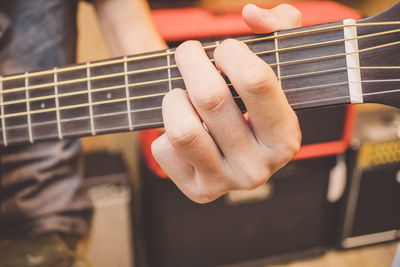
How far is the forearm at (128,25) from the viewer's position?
769 millimetres

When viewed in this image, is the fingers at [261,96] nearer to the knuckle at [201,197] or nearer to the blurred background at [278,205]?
the knuckle at [201,197]

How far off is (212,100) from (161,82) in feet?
0.33

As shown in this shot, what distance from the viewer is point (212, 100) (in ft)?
1.48

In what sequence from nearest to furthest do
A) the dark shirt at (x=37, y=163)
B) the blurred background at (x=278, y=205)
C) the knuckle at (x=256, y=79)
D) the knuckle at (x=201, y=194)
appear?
1. the knuckle at (x=256, y=79)
2. the knuckle at (x=201, y=194)
3. the dark shirt at (x=37, y=163)
4. the blurred background at (x=278, y=205)

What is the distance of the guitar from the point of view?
448 mm

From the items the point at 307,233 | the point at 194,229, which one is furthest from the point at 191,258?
the point at 307,233

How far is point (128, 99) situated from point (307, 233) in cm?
121

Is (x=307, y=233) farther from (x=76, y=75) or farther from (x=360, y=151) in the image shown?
(x=76, y=75)

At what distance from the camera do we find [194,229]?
140 centimetres

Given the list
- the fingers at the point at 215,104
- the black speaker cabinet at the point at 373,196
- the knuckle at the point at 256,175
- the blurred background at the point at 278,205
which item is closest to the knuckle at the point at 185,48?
the fingers at the point at 215,104

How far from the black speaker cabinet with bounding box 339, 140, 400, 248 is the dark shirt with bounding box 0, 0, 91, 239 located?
107cm

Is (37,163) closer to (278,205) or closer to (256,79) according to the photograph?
(256,79)

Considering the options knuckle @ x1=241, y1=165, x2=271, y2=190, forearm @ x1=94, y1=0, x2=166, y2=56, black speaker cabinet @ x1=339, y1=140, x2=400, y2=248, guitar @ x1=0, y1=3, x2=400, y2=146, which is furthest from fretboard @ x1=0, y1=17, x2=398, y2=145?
black speaker cabinet @ x1=339, y1=140, x2=400, y2=248

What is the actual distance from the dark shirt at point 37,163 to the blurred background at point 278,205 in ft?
1.79
